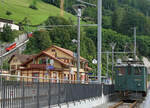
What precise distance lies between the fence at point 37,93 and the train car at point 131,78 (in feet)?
30.5

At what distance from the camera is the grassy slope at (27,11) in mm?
157625

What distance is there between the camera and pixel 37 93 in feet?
44.3

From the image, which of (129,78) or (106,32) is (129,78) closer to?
(129,78)

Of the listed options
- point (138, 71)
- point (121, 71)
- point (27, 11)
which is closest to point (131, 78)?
point (138, 71)

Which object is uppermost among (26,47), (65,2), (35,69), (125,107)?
(65,2)

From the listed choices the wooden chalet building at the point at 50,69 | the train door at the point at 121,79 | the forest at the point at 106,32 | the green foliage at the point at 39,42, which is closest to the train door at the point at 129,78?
the train door at the point at 121,79

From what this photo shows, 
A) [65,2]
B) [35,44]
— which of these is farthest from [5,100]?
[65,2]

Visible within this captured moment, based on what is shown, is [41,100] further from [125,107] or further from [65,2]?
[65,2]

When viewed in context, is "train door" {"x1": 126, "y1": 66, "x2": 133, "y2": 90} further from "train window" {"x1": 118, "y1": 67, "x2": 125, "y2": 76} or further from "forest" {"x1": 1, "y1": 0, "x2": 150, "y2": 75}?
"forest" {"x1": 1, "y1": 0, "x2": 150, "y2": 75}

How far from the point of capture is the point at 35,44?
109938 millimetres

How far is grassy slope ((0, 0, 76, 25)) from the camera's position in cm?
15762

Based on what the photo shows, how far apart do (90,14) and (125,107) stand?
109181mm

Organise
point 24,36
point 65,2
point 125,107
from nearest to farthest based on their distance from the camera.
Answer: point 125,107 < point 24,36 < point 65,2

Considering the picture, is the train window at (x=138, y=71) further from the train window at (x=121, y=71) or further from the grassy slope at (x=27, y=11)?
the grassy slope at (x=27, y=11)
